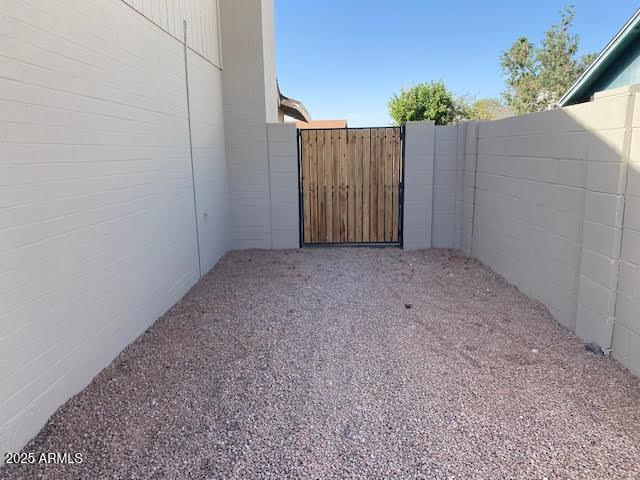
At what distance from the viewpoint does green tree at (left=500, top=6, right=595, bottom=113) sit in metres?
17.6

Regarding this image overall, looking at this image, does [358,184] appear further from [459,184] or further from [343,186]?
[459,184]

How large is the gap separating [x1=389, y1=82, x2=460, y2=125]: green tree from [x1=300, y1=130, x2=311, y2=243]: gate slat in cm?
1033

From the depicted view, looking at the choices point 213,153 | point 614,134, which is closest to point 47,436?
point 614,134

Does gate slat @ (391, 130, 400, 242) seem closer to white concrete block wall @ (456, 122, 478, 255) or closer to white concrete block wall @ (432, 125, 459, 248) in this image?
white concrete block wall @ (432, 125, 459, 248)

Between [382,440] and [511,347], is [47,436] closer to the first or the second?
[382,440]

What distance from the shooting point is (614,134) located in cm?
330

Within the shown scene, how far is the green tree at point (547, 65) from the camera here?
57.7 feet

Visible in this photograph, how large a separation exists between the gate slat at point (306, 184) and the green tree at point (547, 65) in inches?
520

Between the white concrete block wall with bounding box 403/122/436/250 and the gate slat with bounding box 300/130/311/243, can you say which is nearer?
the white concrete block wall with bounding box 403/122/436/250

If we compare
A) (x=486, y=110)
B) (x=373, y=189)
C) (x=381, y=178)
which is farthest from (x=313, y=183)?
(x=486, y=110)

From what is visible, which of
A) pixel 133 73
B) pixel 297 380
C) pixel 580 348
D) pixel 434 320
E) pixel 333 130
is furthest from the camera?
pixel 333 130

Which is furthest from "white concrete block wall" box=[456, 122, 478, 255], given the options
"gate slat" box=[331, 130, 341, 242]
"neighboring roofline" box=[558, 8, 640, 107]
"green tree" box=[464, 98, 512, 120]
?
"green tree" box=[464, 98, 512, 120]

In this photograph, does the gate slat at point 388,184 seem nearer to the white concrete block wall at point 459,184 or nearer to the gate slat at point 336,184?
the gate slat at point 336,184

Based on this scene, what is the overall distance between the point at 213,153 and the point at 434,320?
A: 3.83 meters
